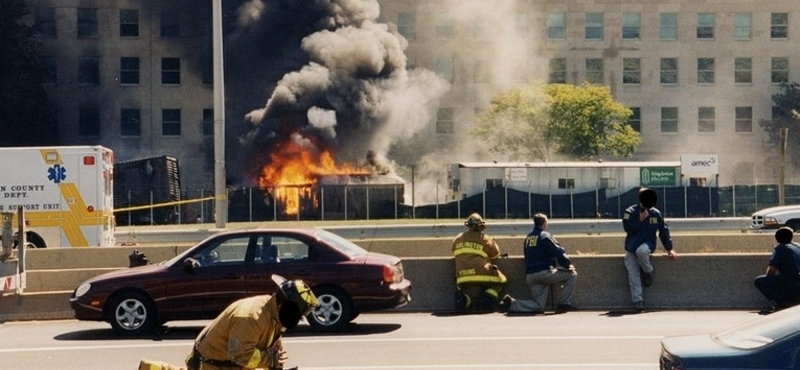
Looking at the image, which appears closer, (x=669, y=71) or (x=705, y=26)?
(x=705, y=26)

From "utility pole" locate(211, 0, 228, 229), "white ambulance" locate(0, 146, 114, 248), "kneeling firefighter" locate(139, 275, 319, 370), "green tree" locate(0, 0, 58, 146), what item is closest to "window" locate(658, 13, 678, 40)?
"green tree" locate(0, 0, 58, 146)

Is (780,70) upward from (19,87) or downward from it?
upward

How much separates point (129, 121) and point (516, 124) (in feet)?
75.0

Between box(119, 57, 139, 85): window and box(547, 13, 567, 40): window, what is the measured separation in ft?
80.2

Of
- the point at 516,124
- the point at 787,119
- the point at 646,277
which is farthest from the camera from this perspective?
the point at 787,119

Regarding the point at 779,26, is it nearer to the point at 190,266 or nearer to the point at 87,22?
the point at 87,22

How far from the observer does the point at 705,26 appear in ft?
234

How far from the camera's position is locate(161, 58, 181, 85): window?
7069 centimetres

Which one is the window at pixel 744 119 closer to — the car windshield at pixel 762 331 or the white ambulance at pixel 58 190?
the white ambulance at pixel 58 190

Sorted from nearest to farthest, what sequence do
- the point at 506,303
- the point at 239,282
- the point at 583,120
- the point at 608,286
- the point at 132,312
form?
the point at 239,282 < the point at 132,312 < the point at 506,303 < the point at 608,286 < the point at 583,120

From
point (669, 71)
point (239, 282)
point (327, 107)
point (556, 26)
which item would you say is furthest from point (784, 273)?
point (669, 71)

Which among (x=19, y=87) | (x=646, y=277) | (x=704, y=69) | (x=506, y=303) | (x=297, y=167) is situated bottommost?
(x=506, y=303)

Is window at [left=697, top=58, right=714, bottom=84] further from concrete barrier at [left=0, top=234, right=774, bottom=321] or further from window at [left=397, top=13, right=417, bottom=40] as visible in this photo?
concrete barrier at [left=0, top=234, right=774, bottom=321]

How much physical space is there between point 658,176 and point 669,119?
19315 mm
